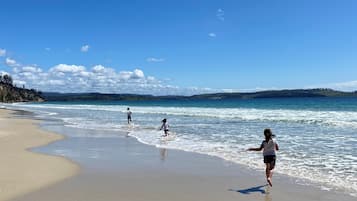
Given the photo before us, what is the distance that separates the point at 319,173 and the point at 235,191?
3.48 metres

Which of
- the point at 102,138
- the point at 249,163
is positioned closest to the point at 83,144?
the point at 102,138

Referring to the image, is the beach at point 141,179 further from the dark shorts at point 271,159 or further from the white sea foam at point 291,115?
the white sea foam at point 291,115

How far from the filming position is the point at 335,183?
10930mm

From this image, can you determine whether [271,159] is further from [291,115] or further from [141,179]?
[291,115]

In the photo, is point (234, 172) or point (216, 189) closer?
point (216, 189)

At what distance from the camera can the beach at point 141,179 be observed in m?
9.60

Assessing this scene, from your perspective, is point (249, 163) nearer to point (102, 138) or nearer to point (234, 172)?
point (234, 172)

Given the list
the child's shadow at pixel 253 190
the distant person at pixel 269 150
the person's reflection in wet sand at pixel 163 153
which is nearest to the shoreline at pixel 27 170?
the person's reflection in wet sand at pixel 163 153

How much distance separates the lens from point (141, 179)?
11.5 meters

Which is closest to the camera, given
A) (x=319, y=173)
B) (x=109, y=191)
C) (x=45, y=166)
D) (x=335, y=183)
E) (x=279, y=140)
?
(x=109, y=191)

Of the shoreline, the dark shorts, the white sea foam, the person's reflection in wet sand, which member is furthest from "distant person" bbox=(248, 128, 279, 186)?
the white sea foam

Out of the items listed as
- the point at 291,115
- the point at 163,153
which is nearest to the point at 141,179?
the point at 163,153

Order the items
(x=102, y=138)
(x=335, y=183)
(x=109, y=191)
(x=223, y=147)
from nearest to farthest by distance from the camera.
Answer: (x=109, y=191) < (x=335, y=183) < (x=223, y=147) < (x=102, y=138)

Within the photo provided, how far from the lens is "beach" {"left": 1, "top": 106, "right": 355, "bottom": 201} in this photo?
9.60m
